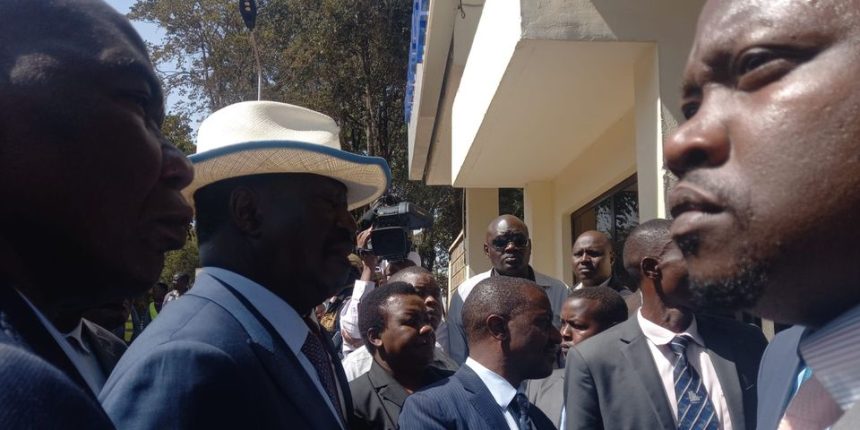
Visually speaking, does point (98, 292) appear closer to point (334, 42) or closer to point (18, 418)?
point (18, 418)

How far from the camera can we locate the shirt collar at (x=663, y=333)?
3252 millimetres

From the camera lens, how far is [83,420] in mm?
923

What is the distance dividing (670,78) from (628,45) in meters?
0.36

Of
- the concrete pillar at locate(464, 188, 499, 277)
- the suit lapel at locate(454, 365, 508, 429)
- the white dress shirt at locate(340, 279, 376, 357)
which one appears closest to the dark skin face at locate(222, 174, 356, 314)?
A: the suit lapel at locate(454, 365, 508, 429)

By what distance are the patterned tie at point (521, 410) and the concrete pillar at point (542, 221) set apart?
7.54m

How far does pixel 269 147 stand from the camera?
2174 mm

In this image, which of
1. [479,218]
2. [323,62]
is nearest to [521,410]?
[479,218]

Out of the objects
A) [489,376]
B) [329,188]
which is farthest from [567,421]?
[329,188]

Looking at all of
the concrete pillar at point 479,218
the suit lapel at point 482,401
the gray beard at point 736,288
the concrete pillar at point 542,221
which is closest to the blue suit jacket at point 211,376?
the gray beard at point 736,288

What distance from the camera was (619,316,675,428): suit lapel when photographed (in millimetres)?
3033

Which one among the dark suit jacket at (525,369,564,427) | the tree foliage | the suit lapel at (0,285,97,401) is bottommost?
the dark suit jacket at (525,369,564,427)

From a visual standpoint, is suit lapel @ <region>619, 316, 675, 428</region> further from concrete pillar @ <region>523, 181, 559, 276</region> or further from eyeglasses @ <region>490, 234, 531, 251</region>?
concrete pillar @ <region>523, 181, 559, 276</region>

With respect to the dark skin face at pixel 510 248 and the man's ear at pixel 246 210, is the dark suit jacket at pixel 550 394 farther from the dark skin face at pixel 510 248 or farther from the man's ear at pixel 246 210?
the man's ear at pixel 246 210

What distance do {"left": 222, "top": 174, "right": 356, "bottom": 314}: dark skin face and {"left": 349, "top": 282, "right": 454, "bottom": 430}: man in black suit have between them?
59.2 inches
